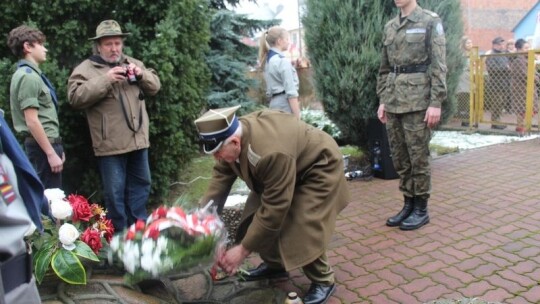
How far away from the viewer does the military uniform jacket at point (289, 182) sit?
2.47 m

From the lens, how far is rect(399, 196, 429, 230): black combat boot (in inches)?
160

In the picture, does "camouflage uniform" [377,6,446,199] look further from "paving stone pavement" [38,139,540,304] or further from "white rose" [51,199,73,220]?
"white rose" [51,199,73,220]

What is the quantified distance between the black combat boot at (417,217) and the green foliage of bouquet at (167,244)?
2.07 metres

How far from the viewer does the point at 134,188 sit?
13.3ft

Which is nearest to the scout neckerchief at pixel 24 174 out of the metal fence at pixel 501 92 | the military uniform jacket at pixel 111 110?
the military uniform jacket at pixel 111 110

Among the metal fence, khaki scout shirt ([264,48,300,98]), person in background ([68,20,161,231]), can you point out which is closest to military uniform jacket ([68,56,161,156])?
person in background ([68,20,161,231])

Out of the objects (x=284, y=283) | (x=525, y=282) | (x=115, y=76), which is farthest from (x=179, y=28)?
(x=525, y=282)

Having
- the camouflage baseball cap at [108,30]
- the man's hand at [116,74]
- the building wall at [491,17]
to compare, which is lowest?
the man's hand at [116,74]

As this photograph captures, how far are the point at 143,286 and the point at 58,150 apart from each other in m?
1.59

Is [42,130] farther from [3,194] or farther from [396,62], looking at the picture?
[396,62]

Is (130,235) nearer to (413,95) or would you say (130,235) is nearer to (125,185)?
(125,185)

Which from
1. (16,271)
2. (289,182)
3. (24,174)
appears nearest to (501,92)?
(289,182)

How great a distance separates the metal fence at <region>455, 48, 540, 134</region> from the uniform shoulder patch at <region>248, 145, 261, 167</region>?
6900 mm

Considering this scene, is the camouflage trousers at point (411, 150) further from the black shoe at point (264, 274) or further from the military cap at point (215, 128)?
the military cap at point (215, 128)
